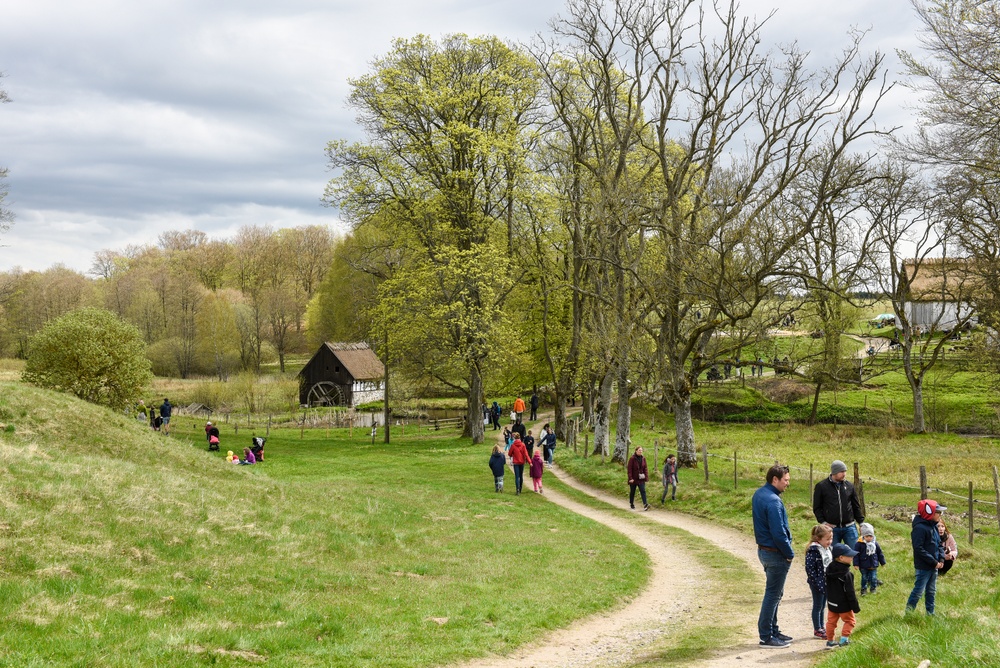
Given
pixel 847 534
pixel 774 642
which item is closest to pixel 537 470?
pixel 847 534

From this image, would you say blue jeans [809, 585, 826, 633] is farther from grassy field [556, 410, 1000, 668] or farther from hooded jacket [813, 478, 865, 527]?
hooded jacket [813, 478, 865, 527]

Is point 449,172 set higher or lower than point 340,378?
higher

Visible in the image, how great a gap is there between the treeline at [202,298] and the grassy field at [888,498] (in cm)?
5323

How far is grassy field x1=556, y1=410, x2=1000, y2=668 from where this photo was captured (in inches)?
310

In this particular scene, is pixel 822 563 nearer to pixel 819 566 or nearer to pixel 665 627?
pixel 819 566

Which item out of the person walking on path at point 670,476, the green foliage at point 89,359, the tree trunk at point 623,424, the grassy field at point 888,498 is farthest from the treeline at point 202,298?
the person walking on path at point 670,476

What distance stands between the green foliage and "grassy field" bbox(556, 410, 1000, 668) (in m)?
20.4

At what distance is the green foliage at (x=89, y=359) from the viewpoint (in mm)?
34031

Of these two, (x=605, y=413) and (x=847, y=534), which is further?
(x=605, y=413)

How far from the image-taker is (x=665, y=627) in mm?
11438

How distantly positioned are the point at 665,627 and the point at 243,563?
6605mm

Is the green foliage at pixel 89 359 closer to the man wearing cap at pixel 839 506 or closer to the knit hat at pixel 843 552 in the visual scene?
the man wearing cap at pixel 839 506

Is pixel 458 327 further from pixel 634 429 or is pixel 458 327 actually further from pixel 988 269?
pixel 988 269

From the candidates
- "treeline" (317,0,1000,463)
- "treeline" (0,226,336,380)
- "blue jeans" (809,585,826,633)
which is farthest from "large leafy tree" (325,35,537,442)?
"treeline" (0,226,336,380)
